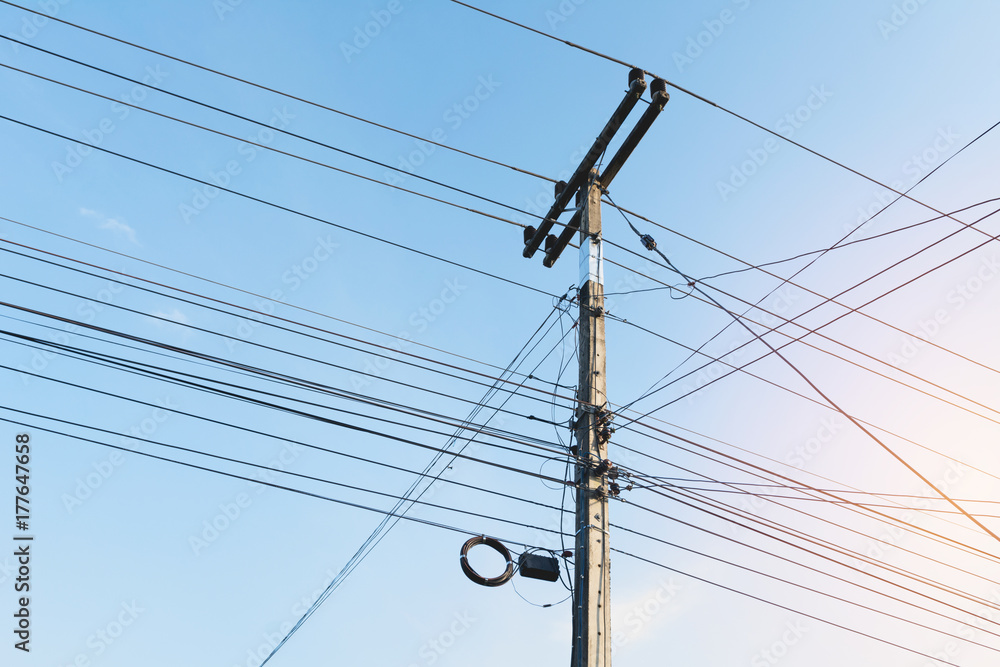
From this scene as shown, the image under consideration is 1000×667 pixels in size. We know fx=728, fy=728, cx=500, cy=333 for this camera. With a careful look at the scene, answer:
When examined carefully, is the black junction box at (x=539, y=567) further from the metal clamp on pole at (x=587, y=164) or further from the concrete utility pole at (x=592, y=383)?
the metal clamp on pole at (x=587, y=164)

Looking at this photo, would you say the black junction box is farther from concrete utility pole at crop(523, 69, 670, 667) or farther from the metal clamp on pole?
the metal clamp on pole

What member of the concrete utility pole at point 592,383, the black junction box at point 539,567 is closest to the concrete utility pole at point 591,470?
the concrete utility pole at point 592,383

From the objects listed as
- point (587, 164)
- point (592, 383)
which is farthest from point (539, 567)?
point (587, 164)

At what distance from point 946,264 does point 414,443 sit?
7.31 metres

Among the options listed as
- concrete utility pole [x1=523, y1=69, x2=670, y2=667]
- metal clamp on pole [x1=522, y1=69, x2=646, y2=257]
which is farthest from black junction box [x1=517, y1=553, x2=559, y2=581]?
metal clamp on pole [x1=522, y1=69, x2=646, y2=257]

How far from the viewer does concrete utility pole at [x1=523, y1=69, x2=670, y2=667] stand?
7.48 metres

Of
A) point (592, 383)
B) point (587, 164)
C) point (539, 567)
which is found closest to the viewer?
point (539, 567)

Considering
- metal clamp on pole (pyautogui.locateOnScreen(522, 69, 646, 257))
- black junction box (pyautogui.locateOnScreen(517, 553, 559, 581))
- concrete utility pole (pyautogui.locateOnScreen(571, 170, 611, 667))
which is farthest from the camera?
metal clamp on pole (pyautogui.locateOnScreen(522, 69, 646, 257))

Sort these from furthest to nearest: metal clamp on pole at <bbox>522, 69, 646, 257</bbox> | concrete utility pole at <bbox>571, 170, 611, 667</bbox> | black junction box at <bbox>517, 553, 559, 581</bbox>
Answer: metal clamp on pole at <bbox>522, 69, 646, 257</bbox>
black junction box at <bbox>517, 553, 559, 581</bbox>
concrete utility pole at <bbox>571, 170, 611, 667</bbox>

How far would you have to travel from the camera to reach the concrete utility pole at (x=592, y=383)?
295 inches

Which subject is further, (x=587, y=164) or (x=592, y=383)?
(x=587, y=164)

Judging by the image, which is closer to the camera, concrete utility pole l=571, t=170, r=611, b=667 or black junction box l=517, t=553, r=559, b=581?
concrete utility pole l=571, t=170, r=611, b=667

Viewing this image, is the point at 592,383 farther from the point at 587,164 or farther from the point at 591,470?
the point at 587,164

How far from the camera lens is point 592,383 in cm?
880
